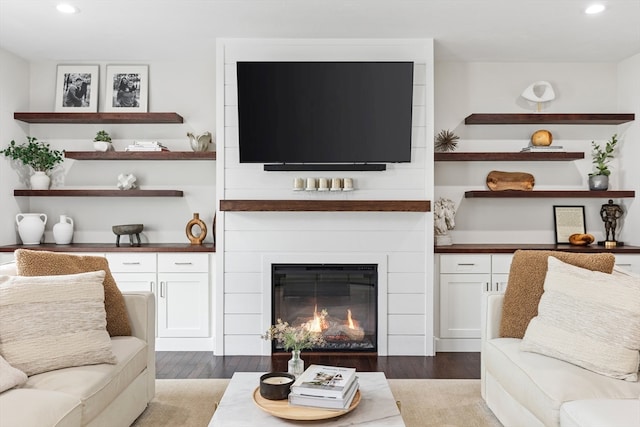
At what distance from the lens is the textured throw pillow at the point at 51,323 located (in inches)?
86.7

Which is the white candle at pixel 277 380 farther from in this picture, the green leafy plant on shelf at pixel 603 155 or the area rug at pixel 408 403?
the green leafy plant on shelf at pixel 603 155

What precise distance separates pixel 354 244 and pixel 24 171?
3.03 meters

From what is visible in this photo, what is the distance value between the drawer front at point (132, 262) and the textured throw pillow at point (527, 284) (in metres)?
2.72

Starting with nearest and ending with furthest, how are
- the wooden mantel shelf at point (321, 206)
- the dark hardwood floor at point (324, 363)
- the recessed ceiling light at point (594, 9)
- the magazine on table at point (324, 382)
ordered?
the magazine on table at point (324, 382) → the recessed ceiling light at point (594, 9) → the dark hardwood floor at point (324, 363) → the wooden mantel shelf at point (321, 206)

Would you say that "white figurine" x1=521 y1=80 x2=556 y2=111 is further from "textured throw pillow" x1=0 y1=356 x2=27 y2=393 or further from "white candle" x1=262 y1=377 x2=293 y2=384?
"textured throw pillow" x1=0 y1=356 x2=27 y2=393

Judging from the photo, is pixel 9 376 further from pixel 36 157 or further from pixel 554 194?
pixel 554 194

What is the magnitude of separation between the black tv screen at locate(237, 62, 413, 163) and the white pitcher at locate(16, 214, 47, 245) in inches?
75.9

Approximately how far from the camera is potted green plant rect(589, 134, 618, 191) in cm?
454

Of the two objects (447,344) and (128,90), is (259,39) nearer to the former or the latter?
(128,90)

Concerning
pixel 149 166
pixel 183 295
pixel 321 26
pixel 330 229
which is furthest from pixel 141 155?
pixel 321 26


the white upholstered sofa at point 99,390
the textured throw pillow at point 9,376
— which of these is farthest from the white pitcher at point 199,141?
the textured throw pillow at point 9,376

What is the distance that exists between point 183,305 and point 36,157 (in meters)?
1.83

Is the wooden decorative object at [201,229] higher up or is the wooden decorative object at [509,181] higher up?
the wooden decorative object at [509,181]

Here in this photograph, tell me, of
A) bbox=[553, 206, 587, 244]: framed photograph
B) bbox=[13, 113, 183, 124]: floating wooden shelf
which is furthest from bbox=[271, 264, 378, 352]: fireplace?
bbox=[553, 206, 587, 244]: framed photograph
